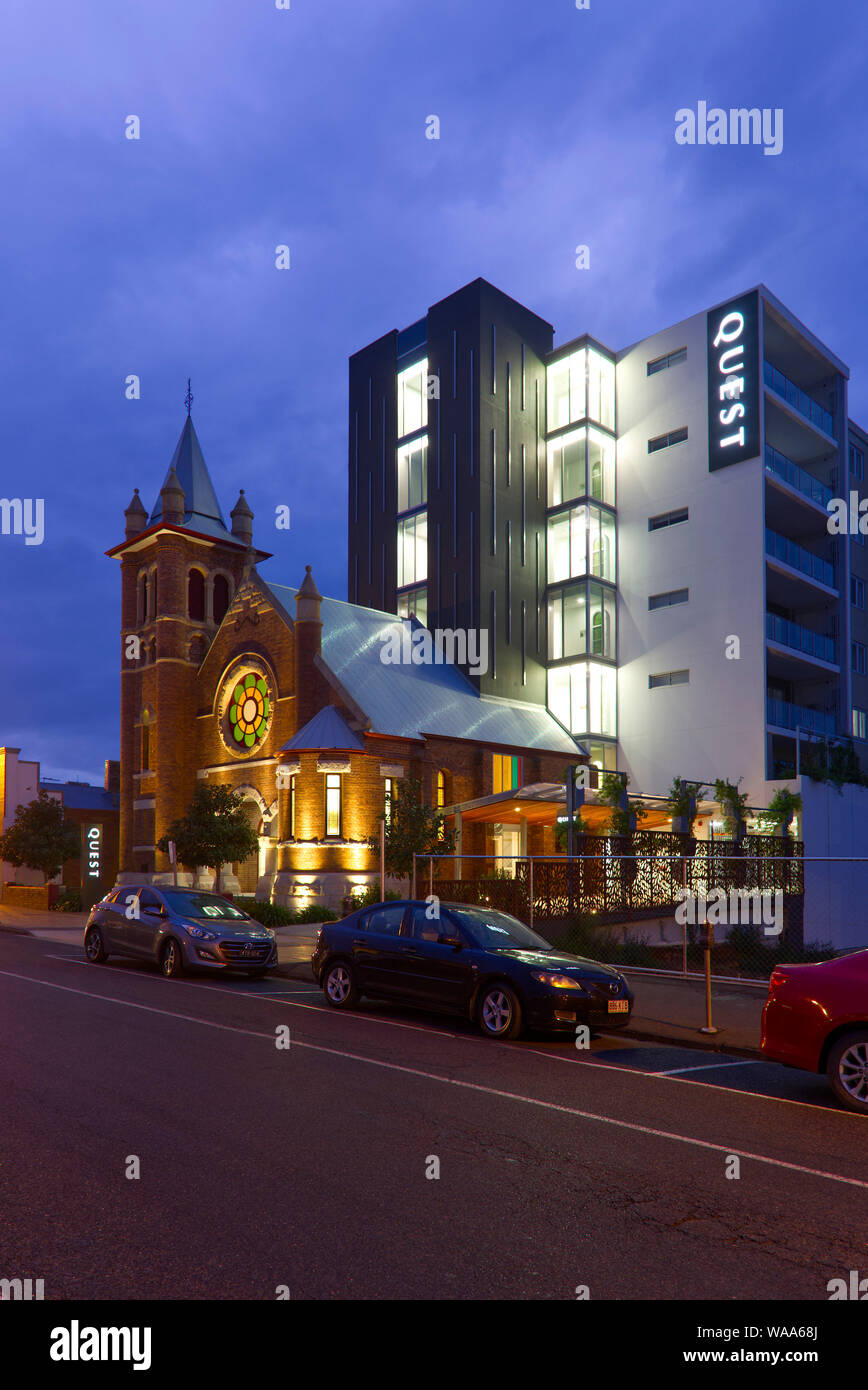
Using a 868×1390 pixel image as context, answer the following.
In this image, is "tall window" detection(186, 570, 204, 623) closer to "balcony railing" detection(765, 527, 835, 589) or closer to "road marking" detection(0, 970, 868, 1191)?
"balcony railing" detection(765, 527, 835, 589)

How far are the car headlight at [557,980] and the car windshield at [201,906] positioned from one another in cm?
787

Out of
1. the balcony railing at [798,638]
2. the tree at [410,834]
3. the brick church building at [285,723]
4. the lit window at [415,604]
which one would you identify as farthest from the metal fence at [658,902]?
the lit window at [415,604]

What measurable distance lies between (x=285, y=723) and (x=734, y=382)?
2017 centimetres

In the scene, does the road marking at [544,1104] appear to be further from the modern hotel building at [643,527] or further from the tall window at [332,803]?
the modern hotel building at [643,527]

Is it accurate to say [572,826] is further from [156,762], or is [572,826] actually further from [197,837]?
[156,762]

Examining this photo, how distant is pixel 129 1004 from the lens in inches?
513

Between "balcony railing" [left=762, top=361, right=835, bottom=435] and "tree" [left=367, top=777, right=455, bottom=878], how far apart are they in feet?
67.7

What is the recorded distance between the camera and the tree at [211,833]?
32281 mm

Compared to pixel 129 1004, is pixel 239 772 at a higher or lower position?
higher

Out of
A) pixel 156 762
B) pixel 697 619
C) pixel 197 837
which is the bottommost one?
pixel 197 837

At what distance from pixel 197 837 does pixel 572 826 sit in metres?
14.7

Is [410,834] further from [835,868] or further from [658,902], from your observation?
[835,868]

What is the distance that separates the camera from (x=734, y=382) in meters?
37.0
